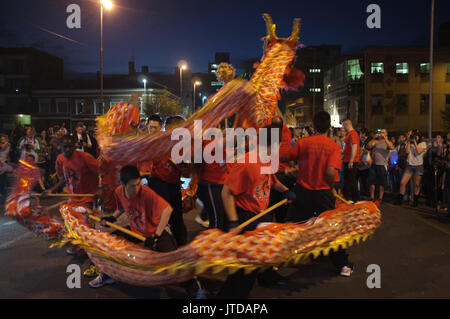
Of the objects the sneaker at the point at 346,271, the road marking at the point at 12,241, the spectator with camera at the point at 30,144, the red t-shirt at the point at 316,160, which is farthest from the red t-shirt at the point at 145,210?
the spectator with camera at the point at 30,144

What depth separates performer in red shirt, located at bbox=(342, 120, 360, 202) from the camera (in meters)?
8.38

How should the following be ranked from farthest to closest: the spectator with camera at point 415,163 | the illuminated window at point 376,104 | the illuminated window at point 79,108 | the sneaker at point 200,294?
the illuminated window at point 79,108
the illuminated window at point 376,104
the spectator with camera at point 415,163
the sneaker at point 200,294

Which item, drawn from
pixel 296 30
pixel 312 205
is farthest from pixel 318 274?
pixel 296 30

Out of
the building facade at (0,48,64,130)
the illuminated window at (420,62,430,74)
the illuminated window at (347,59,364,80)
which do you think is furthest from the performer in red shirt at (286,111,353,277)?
the building facade at (0,48,64,130)

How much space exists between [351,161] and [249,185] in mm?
5468

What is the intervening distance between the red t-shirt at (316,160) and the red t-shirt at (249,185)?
1.10 m

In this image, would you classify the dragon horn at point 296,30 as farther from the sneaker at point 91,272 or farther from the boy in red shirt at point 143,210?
the sneaker at point 91,272

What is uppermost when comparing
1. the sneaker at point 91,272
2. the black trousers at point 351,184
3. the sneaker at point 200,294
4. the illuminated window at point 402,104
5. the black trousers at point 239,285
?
the illuminated window at point 402,104

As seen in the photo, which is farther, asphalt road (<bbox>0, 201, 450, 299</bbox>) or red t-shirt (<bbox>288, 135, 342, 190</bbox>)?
red t-shirt (<bbox>288, 135, 342, 190</bbox>)

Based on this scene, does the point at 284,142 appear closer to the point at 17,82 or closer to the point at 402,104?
the point at 402,104

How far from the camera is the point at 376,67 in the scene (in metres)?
37.2

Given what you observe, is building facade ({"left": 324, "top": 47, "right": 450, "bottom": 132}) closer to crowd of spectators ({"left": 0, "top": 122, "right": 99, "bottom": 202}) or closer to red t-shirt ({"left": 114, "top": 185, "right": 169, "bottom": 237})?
crowd of spectators ({"left": 0, "top": 122, "right": 99, "bottom": 202})

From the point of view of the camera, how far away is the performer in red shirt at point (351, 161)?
838 centimetres
